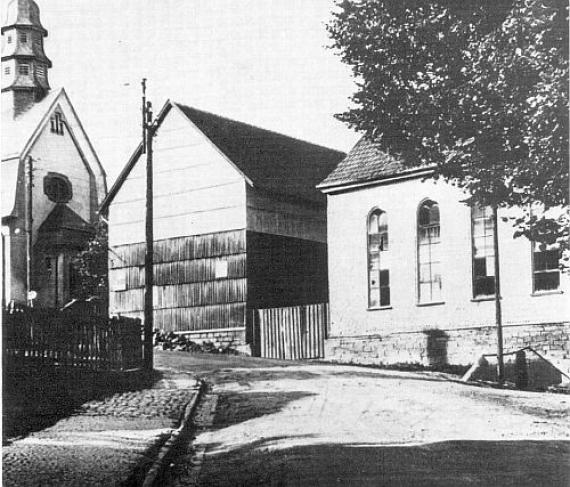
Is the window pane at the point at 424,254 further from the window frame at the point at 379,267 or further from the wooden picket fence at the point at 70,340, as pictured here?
the wooden picket fence at the point at 70,340

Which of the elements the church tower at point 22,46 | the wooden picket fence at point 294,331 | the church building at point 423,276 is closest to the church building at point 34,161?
the church tower at point 22,46

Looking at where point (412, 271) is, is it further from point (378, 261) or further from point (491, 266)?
point (491, 266)

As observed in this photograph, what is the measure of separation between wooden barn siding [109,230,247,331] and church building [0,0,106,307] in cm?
479

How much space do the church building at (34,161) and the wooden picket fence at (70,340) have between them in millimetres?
382

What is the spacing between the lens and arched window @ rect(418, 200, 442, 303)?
22.0 metres

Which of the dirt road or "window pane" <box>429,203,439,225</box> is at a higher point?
"window pane" <box>429,203,439,225</box>

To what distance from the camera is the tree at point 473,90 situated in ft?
31.7

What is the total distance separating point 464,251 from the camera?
21.4m

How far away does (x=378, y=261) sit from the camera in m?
23.4

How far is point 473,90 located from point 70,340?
8316mm

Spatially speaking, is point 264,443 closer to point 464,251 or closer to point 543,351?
point 543,351

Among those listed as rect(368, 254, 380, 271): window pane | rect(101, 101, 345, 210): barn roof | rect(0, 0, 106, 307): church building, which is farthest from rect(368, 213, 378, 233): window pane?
rect(0, 0, 106, 307): church building

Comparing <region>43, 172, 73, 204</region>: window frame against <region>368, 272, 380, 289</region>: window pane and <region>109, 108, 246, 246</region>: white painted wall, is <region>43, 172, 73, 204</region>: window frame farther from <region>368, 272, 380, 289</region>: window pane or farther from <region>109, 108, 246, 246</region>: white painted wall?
<region>368, 272, 380, 289</region>: window pane

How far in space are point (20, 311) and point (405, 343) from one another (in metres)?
10.9
